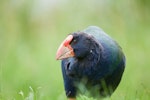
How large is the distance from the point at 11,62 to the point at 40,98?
2309 millimetres

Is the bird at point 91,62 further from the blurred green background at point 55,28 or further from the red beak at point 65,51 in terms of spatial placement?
the blurred green background at point 55,28

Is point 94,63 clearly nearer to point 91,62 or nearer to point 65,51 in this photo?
point 91,62

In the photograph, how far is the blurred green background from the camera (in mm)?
7824

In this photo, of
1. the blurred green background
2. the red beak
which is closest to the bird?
the red beak

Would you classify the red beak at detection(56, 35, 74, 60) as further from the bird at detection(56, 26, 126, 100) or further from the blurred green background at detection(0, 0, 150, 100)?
the blurred green background at detection(0, 0, 150, 100)

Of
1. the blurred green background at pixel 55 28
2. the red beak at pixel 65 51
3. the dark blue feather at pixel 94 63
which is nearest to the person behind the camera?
the red beak at pixel 65 51

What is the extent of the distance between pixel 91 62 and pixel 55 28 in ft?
11.6

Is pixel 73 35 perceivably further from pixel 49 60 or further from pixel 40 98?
pixel 49 60

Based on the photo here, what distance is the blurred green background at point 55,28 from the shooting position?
7.82m

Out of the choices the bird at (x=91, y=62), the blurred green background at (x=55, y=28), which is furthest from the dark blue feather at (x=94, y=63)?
the blurred green background at (x=55, y=28)

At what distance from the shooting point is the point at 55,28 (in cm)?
920

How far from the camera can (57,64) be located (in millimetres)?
8117

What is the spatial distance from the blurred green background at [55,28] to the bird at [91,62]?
167cm

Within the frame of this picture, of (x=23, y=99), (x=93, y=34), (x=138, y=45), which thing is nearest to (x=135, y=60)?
(x=138, y=45)
